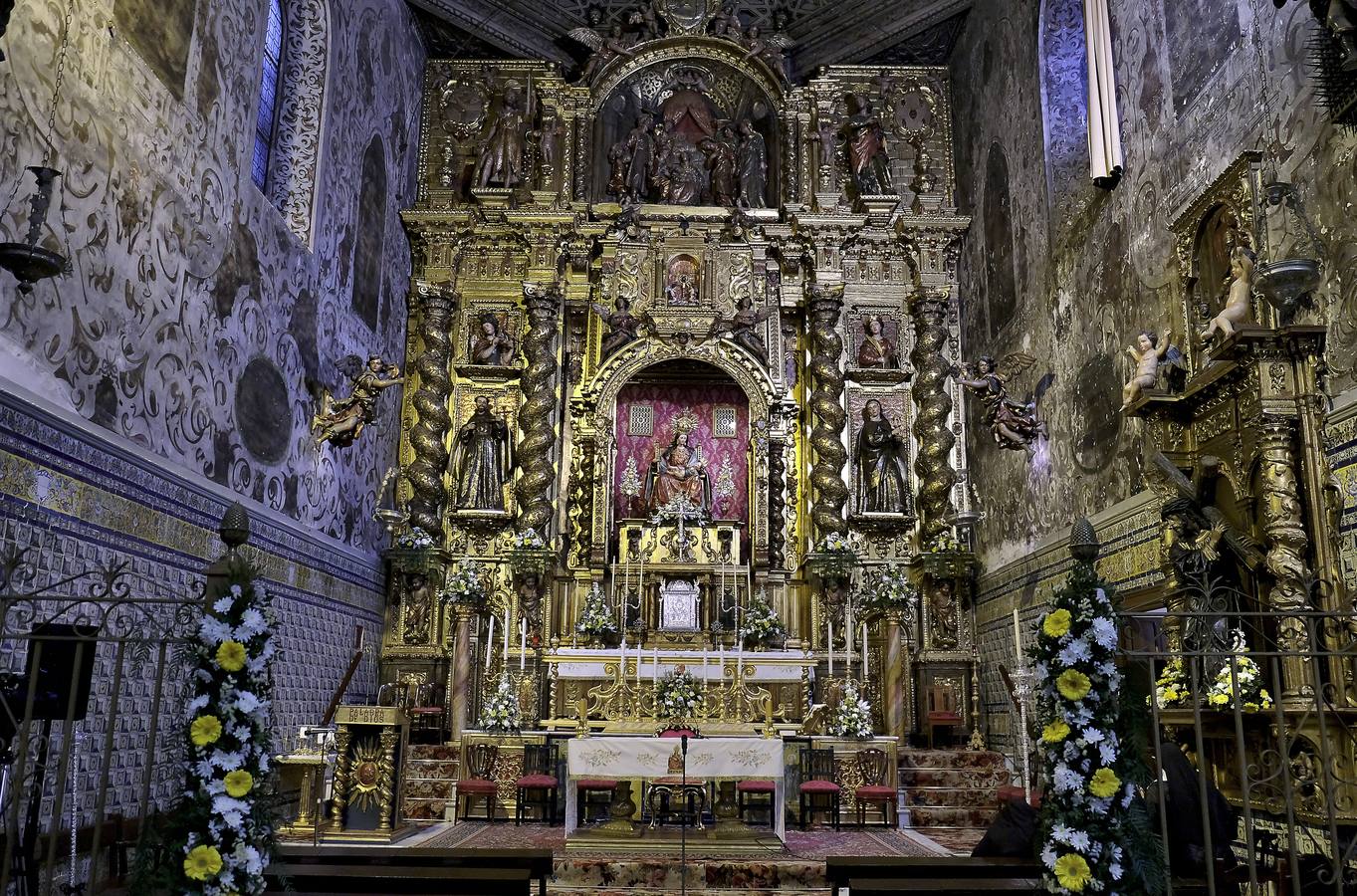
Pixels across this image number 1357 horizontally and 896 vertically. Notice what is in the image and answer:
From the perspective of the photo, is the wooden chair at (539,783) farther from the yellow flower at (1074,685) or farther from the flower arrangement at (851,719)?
the yellow flower at (1074,685)

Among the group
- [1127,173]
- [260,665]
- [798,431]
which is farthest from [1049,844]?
[798,431]

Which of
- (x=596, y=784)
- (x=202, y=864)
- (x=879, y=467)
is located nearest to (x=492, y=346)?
(x=879, y=467)

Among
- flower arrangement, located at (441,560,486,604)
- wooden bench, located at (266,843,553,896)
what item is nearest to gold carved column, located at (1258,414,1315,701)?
wooden bench, located at (266,843,553,896)

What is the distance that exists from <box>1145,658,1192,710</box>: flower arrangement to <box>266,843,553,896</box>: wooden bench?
522 cm

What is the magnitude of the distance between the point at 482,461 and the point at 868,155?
27.5 feet

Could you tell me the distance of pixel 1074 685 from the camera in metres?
5.46

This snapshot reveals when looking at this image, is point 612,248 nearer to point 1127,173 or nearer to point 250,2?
point 250,2

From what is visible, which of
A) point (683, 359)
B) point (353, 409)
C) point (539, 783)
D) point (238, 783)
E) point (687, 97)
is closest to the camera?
point (238, 783)

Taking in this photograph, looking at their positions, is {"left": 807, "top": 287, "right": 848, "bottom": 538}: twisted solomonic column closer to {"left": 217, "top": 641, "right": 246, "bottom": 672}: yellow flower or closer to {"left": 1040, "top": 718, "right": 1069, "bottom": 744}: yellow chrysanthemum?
{"left": 1040, "top": 718, "right": 1069, "bottom": 744}: yellow chrysanthemum

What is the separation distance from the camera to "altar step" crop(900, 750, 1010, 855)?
12578mm

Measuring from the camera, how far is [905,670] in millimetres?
16188

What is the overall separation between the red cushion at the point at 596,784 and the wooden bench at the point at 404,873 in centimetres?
393

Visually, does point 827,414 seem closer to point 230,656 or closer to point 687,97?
point 687,97

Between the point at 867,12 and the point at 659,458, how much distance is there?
8.34 m
